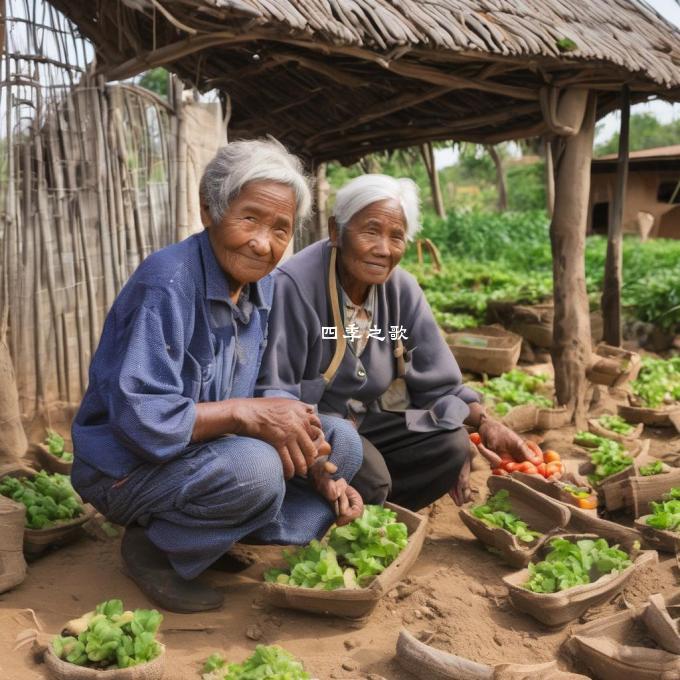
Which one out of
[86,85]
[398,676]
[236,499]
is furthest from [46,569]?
[86,85]

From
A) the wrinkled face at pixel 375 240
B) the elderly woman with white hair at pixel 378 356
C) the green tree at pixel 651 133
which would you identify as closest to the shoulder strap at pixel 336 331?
the elderly woman with white hair at pixel 378 356

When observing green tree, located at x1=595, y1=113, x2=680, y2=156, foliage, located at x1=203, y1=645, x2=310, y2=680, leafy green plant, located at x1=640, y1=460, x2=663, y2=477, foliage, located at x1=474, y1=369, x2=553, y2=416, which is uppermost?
green tree, located at x1=595, y1=113, x2=680, y2=156

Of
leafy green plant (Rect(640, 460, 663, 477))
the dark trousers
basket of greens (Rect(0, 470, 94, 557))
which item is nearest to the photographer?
basket of greens (Rect(0, 470, 94, 557))

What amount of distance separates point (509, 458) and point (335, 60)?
2.51 m

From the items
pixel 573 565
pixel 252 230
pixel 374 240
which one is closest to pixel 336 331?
pixel 374 240

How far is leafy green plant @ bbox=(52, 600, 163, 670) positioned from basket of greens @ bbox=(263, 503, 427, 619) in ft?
1.47

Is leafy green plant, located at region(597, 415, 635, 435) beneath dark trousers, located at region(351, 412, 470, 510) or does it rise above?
beneath

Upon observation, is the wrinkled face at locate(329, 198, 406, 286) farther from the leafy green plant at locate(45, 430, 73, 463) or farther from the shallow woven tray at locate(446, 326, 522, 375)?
the shallow woven tray at locate(446, 326, 522, 375)

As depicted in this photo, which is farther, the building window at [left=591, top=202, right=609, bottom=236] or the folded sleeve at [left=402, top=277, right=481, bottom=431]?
the building window at [left=591, top=202, right=609, bottom=236]

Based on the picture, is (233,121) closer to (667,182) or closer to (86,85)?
(86,85)

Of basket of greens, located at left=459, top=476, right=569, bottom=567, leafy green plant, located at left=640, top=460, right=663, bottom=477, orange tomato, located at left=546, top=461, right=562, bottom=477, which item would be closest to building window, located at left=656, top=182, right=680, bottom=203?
leafy green plant, located at left=640, top=460, right=663, bottom=477

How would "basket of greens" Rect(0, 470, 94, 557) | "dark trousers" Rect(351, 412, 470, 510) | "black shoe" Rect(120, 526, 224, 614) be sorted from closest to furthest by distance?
"black shoe" Rect(120, 526, 224, 614) → "basket of greens" Rect(0, 470, 94, 557) → "dark trousers" Rect(351, 412, 470, 510)

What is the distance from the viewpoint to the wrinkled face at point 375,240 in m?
2.98

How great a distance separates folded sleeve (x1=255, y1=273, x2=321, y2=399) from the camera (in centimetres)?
296
